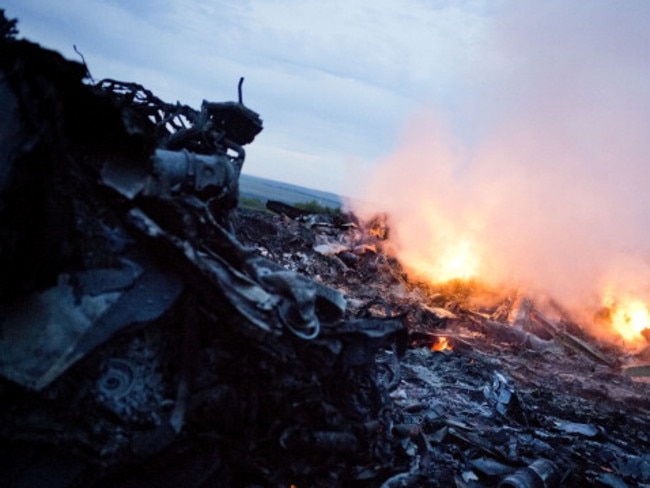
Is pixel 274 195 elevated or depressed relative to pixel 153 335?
elevated

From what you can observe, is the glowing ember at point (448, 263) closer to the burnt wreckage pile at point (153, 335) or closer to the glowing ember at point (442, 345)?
the glowing ember at point (442, 345)

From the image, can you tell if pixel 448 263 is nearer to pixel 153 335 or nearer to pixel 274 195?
pixel 153 335

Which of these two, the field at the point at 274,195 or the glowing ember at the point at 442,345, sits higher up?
the field at the point at 274,195

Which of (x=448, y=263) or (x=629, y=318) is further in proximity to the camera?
(x=448, y=263)

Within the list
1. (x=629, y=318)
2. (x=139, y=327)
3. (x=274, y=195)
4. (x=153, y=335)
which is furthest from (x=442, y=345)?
(x=274, y=195)

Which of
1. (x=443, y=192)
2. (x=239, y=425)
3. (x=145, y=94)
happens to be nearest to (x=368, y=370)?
(x=239, y=425)

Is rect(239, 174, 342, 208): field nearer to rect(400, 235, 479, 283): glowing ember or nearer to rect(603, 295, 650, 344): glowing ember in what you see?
rect(400, 235, 479, 283): glowing ember

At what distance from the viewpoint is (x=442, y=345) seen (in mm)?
9211

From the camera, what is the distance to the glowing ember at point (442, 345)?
904cm

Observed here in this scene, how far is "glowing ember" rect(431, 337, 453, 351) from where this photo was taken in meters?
9.04

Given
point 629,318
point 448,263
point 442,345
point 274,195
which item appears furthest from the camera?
point 274,195

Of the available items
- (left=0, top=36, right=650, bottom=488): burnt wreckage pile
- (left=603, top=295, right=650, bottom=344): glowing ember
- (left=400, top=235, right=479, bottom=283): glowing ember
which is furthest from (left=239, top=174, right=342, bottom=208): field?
(left=0, top=36, right=650, bottom=488): burnt wreckage pile

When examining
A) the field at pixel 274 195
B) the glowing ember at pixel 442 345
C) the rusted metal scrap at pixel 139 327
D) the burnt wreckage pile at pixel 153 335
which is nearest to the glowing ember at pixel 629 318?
the glowing ember at pixel 442 345

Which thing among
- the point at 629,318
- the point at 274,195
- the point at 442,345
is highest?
the point at 274,195
